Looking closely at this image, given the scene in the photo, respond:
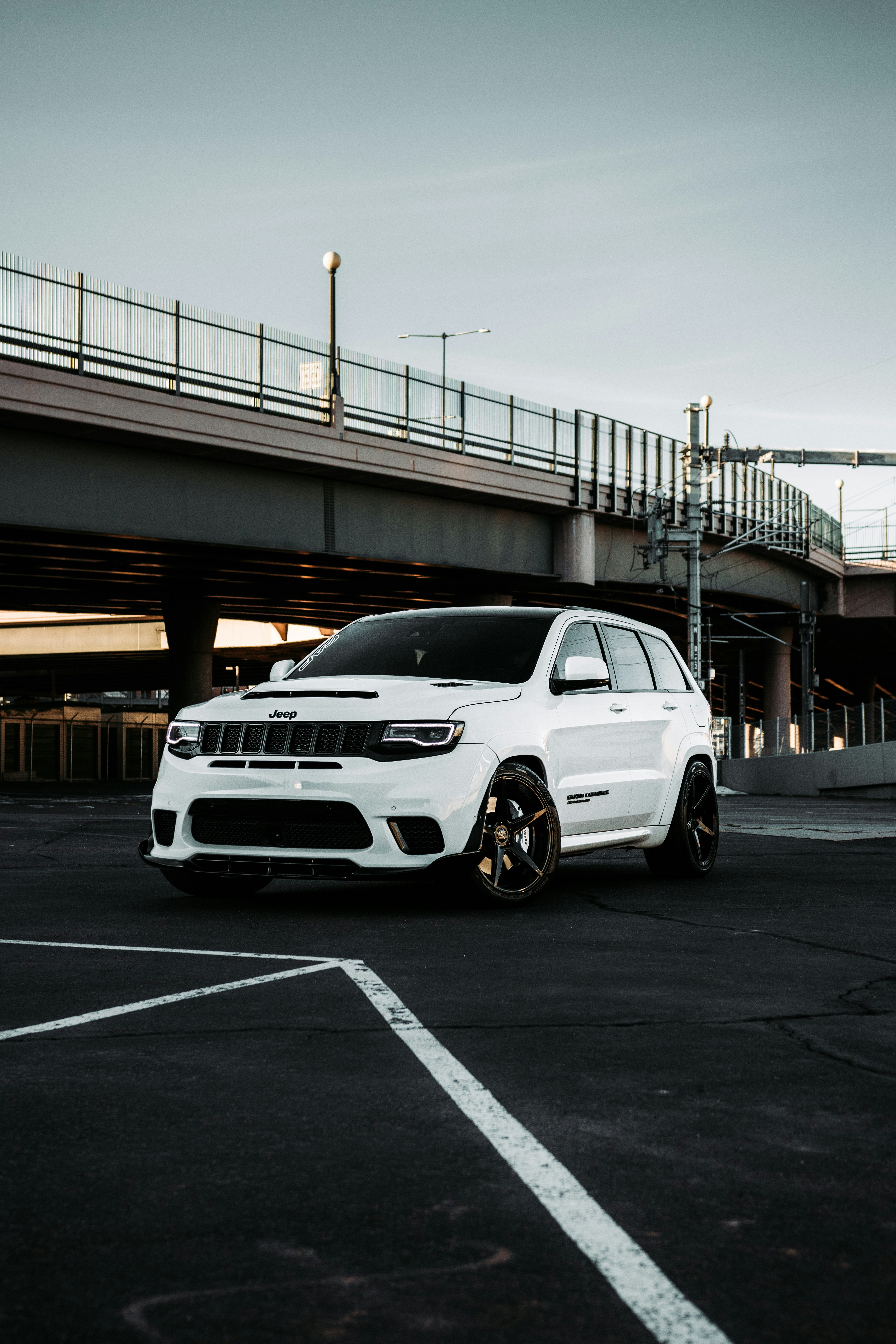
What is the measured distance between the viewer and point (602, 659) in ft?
34.0

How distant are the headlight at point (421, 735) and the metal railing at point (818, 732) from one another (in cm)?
3188

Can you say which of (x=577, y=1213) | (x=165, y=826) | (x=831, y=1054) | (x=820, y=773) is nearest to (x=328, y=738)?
(x=165, y=826)

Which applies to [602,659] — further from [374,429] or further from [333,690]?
[374,429]

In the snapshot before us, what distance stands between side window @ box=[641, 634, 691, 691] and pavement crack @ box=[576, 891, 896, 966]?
2.08 meters

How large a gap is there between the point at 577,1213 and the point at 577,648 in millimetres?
6947

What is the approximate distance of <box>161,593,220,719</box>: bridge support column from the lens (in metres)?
44.2

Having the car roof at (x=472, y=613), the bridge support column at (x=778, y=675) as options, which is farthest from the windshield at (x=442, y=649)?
the bridge support column at (x=778, y=675)

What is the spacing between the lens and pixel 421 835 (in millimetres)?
8195

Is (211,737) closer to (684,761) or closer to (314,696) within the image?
(314,696)

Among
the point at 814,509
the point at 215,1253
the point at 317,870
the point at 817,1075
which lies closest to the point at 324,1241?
the point at 215,1253

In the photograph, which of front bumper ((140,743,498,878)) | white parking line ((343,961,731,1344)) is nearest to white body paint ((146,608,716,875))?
front bumper ((140,743,498,878))

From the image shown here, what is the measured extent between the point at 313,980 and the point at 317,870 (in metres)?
2.00

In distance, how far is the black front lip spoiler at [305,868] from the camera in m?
8.17

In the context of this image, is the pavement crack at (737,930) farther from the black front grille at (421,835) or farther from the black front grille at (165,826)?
the black front grille at (165,826)
